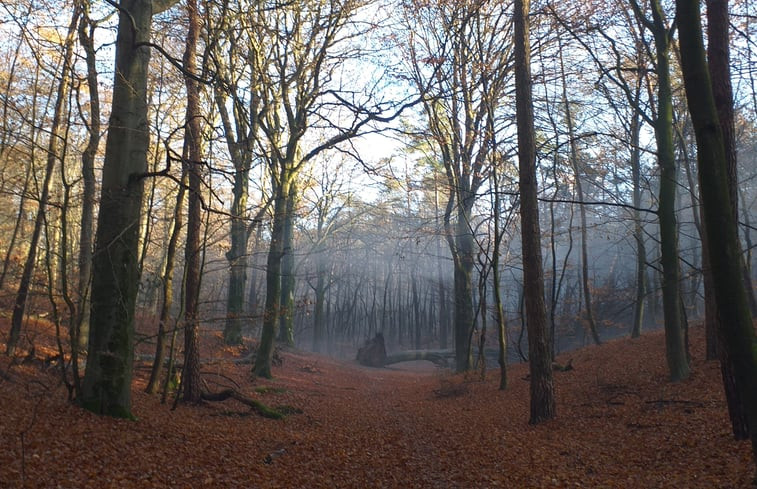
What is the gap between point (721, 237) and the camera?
414cm

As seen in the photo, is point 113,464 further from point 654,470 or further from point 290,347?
point 290,347

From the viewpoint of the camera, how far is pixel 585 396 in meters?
10.9

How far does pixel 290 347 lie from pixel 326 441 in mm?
18250

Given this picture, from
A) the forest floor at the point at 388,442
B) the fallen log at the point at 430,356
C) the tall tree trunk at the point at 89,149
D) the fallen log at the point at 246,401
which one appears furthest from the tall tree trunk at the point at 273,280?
the fallen log at the point at 430,356

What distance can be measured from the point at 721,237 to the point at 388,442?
551cm

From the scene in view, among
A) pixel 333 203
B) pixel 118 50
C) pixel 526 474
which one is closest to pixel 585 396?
pixel 526 474

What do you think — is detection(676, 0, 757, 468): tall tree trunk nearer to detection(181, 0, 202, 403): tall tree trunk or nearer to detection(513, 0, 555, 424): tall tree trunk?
detection(513, 0, 555, 424): tall tree trunk

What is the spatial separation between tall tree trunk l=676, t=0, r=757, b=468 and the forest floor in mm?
1334

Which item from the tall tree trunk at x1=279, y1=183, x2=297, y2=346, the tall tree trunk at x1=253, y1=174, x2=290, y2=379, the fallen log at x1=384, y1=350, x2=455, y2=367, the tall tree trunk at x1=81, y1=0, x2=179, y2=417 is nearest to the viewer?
the tall tree trunk at x1=81, y1=0, x2=179, y2=417

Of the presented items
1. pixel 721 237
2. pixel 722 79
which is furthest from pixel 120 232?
pixel 722 79

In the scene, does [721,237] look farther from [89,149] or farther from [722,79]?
[89,149]

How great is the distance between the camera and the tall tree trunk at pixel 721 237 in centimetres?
408

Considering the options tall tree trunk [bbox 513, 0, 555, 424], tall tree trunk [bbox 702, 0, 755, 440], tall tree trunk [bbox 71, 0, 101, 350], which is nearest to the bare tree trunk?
tall tree trunk [bbox 513, 0, 555, 424]

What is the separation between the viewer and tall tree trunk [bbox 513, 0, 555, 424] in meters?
9.05
